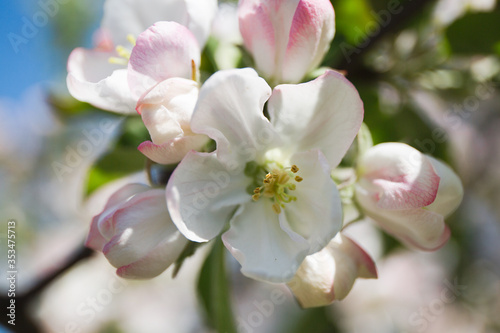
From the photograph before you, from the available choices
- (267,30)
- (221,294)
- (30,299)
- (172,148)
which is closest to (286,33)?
(267,30)

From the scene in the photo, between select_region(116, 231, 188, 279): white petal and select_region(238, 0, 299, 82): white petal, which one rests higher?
select_region(238, 0, 299, 82): white petal

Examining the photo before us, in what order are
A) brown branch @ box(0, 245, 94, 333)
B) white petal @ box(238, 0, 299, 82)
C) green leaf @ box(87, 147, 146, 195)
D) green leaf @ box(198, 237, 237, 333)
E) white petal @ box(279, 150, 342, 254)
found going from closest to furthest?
white petal @ box(279, 150, 342, 254) → white petal @ box(238, 0, 299, 82) → green leaf @ box(198, 237, 237, 333) → green leaf @ box(87, 147, 146, 195) → brown branch @ box(0, 245, 94, 333)

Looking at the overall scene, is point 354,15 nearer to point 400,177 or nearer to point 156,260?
point 400,177

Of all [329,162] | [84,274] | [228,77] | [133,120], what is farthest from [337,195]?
[84,274]

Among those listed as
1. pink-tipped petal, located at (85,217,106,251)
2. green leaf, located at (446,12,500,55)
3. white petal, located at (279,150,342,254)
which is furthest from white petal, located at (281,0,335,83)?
green leaf, located at (446,12,500,55)

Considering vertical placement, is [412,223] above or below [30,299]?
above

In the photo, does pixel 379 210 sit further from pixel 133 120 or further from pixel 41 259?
pixel 41 259

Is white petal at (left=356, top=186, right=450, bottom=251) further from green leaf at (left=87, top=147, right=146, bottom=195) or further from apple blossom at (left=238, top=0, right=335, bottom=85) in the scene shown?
green leaf at (left=87, top=147, right=146, bottom=195)
